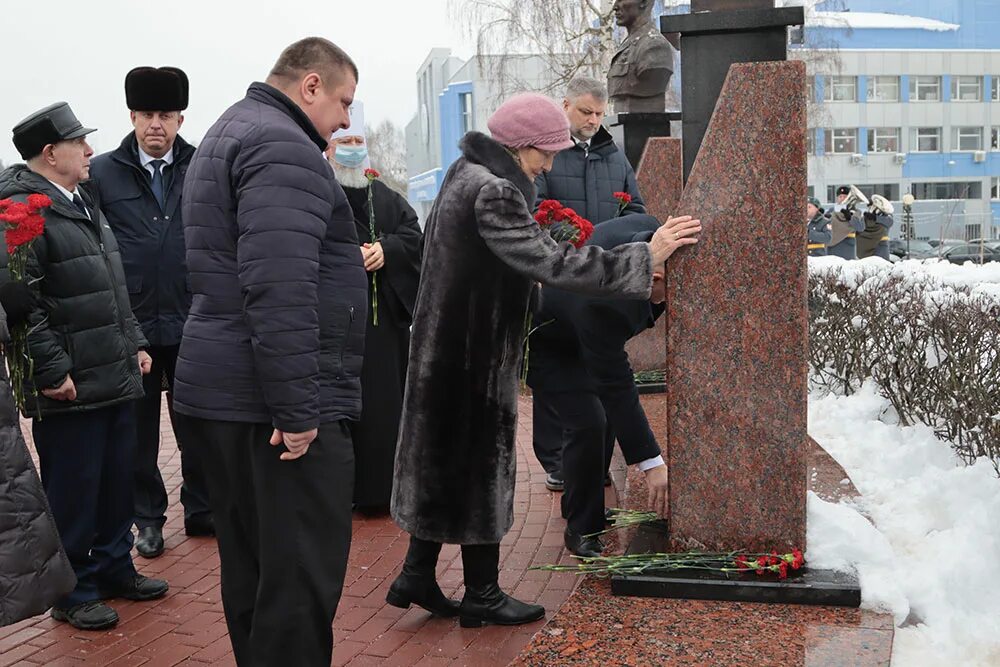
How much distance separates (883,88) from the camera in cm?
5319

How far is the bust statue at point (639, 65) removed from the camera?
8680mm

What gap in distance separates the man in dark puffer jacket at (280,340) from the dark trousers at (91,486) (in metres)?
1.35

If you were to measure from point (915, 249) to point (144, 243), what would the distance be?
30962mm

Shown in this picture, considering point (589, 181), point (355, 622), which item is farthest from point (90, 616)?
point (589, 181)

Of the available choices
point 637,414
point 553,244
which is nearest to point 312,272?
point 553,244

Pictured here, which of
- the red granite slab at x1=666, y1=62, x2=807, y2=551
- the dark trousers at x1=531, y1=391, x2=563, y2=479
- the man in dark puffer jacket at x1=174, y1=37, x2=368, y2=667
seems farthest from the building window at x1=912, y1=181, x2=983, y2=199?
the man in dark puffer jacket at x1=174, y1=37, x2=368, y2=667

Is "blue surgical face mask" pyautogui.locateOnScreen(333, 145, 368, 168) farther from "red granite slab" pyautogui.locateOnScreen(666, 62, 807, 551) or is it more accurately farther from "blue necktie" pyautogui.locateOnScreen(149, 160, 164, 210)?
"red granite slab" pyautogui.locateOnScreen(666, 62, 807, 551)

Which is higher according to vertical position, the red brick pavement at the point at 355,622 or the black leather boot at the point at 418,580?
the black leather boot at the point at 418,580

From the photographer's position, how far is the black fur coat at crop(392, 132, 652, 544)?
365 cm

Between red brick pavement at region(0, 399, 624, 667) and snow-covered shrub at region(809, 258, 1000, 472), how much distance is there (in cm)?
220

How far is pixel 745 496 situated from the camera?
3.88m

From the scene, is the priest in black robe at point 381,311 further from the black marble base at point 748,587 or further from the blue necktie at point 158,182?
the black marble base at point 748,587

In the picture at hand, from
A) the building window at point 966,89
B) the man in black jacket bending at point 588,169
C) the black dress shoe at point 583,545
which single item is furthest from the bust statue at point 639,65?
the building window at point 966,89

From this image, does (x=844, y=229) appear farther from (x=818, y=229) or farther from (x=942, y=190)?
(x=942, y=190)
